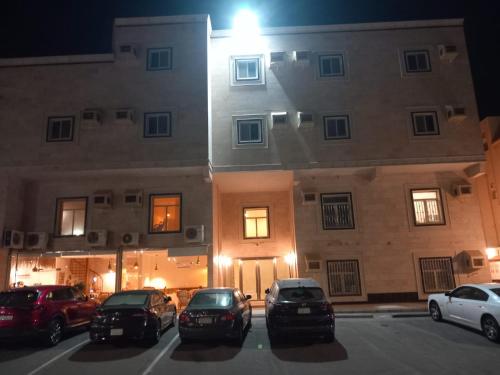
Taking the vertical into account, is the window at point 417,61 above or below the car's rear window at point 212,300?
above

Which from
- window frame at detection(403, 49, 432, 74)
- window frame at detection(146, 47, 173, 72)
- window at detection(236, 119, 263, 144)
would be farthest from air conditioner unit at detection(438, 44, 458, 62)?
window frame at detection(146, 47, 173, 72)

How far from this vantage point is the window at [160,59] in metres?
17.6

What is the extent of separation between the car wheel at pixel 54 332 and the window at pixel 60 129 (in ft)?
29.9

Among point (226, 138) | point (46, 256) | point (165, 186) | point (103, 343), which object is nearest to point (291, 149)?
point (226, 138)

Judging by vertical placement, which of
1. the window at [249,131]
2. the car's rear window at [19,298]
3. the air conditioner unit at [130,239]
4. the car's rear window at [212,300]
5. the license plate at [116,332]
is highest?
the window at [249,131]

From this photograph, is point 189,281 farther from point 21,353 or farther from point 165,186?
point 21,353

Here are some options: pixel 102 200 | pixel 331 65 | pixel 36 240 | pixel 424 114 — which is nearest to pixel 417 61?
pixel 424 114

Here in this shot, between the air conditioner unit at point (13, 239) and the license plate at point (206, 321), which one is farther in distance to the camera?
the air conditioner unit at point (13, 239)

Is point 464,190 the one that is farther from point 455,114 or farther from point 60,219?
point 60,219

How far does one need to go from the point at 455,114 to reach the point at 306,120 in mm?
6810

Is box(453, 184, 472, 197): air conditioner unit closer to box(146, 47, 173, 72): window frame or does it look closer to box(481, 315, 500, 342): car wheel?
box(481, 315, 500, 342): car wheel

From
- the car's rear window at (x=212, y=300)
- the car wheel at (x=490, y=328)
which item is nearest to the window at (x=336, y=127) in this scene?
the car wheel at (x=490, y=328)

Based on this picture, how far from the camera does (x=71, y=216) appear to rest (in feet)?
56.4

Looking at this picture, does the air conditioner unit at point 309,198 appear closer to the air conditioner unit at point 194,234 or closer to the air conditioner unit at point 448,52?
the air conditioner unit at point 194,234
